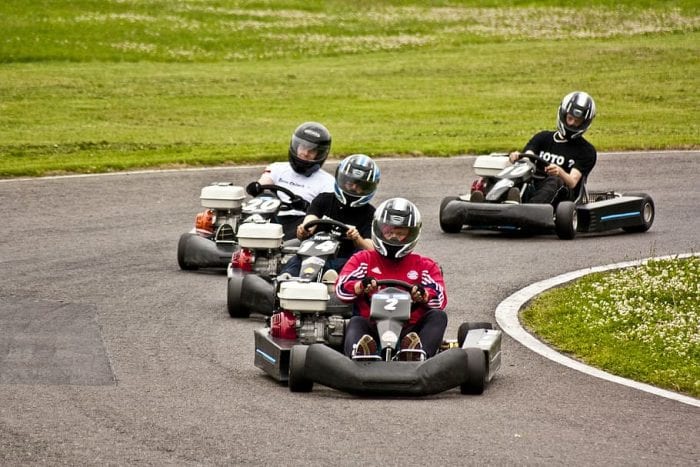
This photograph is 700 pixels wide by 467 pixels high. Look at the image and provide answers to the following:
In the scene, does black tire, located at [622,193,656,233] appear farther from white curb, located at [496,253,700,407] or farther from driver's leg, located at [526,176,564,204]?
white curb, located at [496,253,700,407]

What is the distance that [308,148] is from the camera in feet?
42.5

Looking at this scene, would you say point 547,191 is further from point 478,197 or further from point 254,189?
point 254,189

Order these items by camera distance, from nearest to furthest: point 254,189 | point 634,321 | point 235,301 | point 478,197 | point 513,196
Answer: point 634,321 → point 235,301 → point 254,189 → point 513,196 → point 478,197

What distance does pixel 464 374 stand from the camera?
8.35m

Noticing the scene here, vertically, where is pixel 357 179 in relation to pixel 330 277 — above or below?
above

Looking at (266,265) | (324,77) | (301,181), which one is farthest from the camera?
(324,77)

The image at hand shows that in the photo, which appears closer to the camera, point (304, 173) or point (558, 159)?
point (304, 173)

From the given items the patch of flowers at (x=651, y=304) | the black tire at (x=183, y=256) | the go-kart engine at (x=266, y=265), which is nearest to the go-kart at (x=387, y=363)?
the patch of flowers at (x=651, y=304)

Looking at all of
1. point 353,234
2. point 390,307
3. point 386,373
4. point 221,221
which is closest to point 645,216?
point 221,221

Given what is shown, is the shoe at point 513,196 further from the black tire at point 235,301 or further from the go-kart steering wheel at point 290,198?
the black tire at point 235,301

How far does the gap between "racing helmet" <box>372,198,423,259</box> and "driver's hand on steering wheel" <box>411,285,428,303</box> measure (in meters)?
0.32

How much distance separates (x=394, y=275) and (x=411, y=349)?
72 cm

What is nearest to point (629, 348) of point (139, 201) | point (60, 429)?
point (60, 429)

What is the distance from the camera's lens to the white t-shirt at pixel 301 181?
13.0 m
